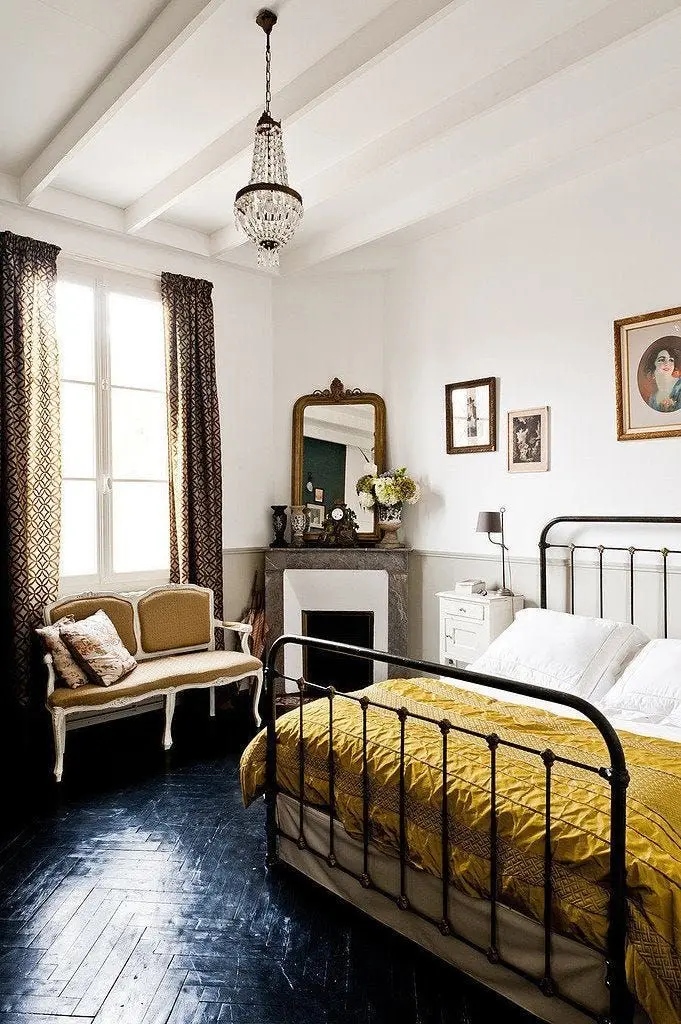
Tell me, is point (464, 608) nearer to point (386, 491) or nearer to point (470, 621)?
point (470, 621)

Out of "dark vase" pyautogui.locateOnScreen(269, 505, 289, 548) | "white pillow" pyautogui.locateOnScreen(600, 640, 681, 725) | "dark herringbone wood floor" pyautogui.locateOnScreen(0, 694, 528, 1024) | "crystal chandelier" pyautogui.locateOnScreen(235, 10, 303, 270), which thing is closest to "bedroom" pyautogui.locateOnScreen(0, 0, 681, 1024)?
"dark herringbone wood floor" pyautogui.locateOnScreen(0, 694, 528, 1024)

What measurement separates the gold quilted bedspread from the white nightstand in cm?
135

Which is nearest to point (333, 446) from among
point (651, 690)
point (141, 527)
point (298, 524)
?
point (298, 524)

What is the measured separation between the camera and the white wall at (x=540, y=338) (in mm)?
3848

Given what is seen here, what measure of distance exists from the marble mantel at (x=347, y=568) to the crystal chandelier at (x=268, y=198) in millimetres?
2689

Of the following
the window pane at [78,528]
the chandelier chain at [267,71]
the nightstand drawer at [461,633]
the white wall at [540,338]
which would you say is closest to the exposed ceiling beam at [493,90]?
the chandelier chain at [267,71]

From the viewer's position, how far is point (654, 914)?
1.70 m

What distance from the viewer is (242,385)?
538 cm

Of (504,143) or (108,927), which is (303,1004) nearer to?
(108,927)

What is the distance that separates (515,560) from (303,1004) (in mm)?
2960

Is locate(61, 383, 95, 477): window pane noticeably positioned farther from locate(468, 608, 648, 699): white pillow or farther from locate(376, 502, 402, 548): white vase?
locate(468, 608, 648, 699): white pillow

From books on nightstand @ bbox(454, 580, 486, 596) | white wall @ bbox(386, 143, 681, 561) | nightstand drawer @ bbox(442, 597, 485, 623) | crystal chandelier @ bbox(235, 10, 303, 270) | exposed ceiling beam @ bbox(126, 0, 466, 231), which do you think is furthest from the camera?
books on nightstand @ bbox(454, 580, 486, 596)

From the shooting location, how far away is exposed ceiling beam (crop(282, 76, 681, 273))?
346cm

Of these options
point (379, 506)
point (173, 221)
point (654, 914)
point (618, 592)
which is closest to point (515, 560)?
point (618, 592)
